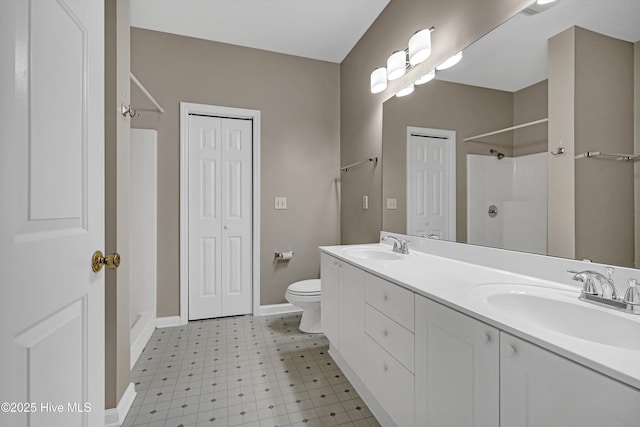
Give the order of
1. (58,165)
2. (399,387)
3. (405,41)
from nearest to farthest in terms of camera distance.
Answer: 1. (58,165)
2. (399,387)
3. (405,41)

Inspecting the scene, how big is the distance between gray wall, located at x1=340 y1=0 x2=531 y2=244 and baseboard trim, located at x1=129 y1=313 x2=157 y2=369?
1945 millimetres

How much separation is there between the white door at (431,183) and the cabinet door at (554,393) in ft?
3.46

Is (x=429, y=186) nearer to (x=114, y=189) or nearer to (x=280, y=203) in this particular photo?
(x=280, y=203)

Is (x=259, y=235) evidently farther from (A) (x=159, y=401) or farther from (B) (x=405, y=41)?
(B) (x=405, y=41)

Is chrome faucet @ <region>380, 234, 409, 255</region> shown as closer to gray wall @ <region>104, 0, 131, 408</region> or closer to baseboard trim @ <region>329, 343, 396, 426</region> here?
baseboard trim @ <region>329, 343, 396, 426</region>

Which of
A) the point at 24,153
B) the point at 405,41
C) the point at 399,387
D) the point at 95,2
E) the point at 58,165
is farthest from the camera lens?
the point at 405,41

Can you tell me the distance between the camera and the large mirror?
0.98m

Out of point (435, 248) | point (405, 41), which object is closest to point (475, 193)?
point (435, 248)

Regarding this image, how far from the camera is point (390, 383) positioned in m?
1.28

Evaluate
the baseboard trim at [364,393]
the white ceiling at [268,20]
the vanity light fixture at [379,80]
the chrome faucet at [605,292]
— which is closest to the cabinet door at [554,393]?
the chrome faucet at [605,292]

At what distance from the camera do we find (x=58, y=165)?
747 mm

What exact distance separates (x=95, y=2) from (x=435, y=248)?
194 cm

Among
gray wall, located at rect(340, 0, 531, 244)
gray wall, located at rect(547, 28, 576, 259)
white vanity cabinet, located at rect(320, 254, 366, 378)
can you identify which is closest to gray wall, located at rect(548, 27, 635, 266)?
gray wall, located at rect(547, 28, 576, 259)

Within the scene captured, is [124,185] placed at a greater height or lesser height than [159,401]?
greater
